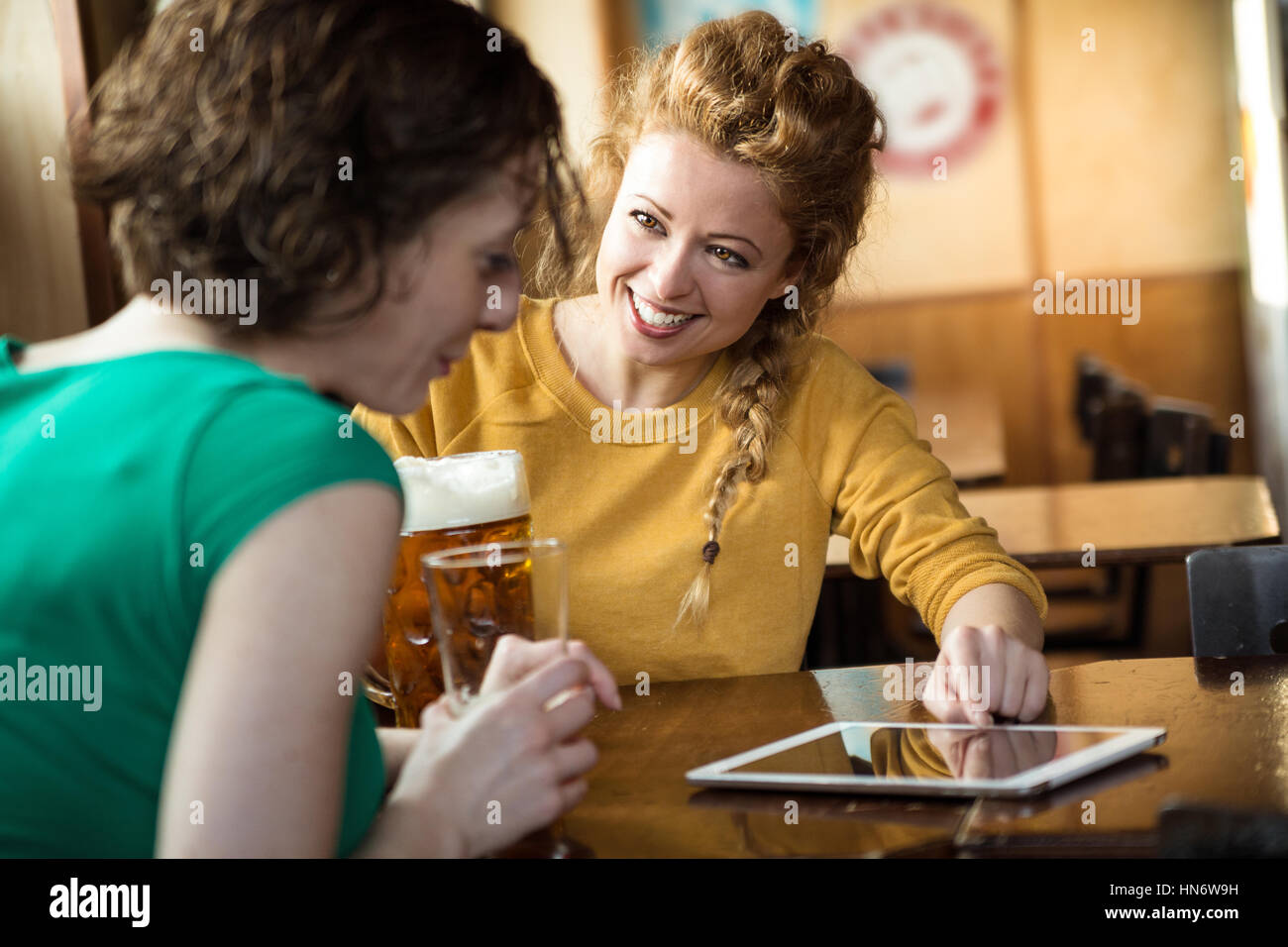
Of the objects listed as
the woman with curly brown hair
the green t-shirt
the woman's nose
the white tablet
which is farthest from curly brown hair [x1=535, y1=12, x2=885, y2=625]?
the green t-shirt

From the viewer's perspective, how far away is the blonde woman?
1.57m

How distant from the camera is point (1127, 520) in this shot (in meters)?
2.51

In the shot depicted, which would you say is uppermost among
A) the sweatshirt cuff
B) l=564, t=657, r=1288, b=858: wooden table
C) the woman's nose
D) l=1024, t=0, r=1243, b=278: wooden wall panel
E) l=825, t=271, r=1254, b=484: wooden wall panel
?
l=1024, t=0, r=1243, b=278: wooden wall panel

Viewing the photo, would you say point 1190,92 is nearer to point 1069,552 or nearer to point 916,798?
point 1069,552

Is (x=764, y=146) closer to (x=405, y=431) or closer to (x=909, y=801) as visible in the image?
(x=405, y=431)

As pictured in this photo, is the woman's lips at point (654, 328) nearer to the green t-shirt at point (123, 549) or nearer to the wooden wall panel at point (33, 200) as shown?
the green t-shirt at point (123, 549)

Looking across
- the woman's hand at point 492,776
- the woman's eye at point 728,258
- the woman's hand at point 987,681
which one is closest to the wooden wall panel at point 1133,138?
the woman's eye at point 728,258

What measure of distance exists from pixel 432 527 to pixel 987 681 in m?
0.49

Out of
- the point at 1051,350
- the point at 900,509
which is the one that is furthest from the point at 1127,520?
the point at 1051,350

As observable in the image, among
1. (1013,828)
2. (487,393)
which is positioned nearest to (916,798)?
(1013,828)

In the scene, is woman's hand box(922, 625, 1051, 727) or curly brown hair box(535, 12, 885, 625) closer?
woman's hand box(922, 625, 1051, 727)

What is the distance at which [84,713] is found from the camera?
2.39 feet

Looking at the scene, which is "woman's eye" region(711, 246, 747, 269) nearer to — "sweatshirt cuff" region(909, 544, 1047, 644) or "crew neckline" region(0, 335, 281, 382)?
"sweatshirt cuff" region(909, 544, 1047, 644)

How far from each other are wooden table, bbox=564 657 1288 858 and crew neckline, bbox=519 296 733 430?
48 centimetres
